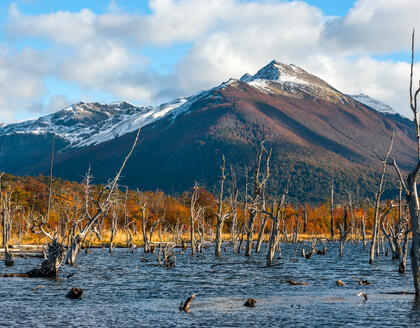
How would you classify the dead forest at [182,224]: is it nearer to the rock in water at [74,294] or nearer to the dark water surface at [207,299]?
the dark water surface at [207,299]

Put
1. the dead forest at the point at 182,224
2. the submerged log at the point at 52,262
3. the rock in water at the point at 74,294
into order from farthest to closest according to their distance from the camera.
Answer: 1. the dead forest at the point at 182,224
2. the submerged log at the point at 52,262
3. the rock in water at the point at 74,294

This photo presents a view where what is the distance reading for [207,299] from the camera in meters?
27.8

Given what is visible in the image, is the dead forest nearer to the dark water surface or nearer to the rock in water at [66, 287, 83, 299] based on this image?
the dark water surface

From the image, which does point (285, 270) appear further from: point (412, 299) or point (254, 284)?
point (412, 299)

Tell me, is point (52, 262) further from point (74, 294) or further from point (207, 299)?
point (207, 299)

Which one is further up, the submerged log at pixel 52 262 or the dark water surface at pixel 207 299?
the submerged log at pixel 52 262

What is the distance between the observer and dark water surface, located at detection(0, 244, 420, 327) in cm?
2159

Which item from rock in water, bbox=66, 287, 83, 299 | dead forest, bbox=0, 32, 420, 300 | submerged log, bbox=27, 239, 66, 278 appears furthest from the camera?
dead forest, bbox=0, 32, 420, 300

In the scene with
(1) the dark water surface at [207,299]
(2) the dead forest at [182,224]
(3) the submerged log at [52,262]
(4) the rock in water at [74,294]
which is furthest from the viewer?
(2) the dead forest at [182,224]

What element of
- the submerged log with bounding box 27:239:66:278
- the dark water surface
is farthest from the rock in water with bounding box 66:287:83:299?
the submerged log with bounding box 27:239:66:278

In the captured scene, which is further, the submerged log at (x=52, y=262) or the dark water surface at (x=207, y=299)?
the submerged log at (x=52, y=262)

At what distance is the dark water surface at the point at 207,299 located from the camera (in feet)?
70.8

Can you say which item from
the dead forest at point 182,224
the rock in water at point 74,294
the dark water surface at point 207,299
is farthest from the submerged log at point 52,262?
the rock in water at point 74,294

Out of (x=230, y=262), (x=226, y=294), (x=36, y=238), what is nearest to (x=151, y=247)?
(x=230, y=262)
